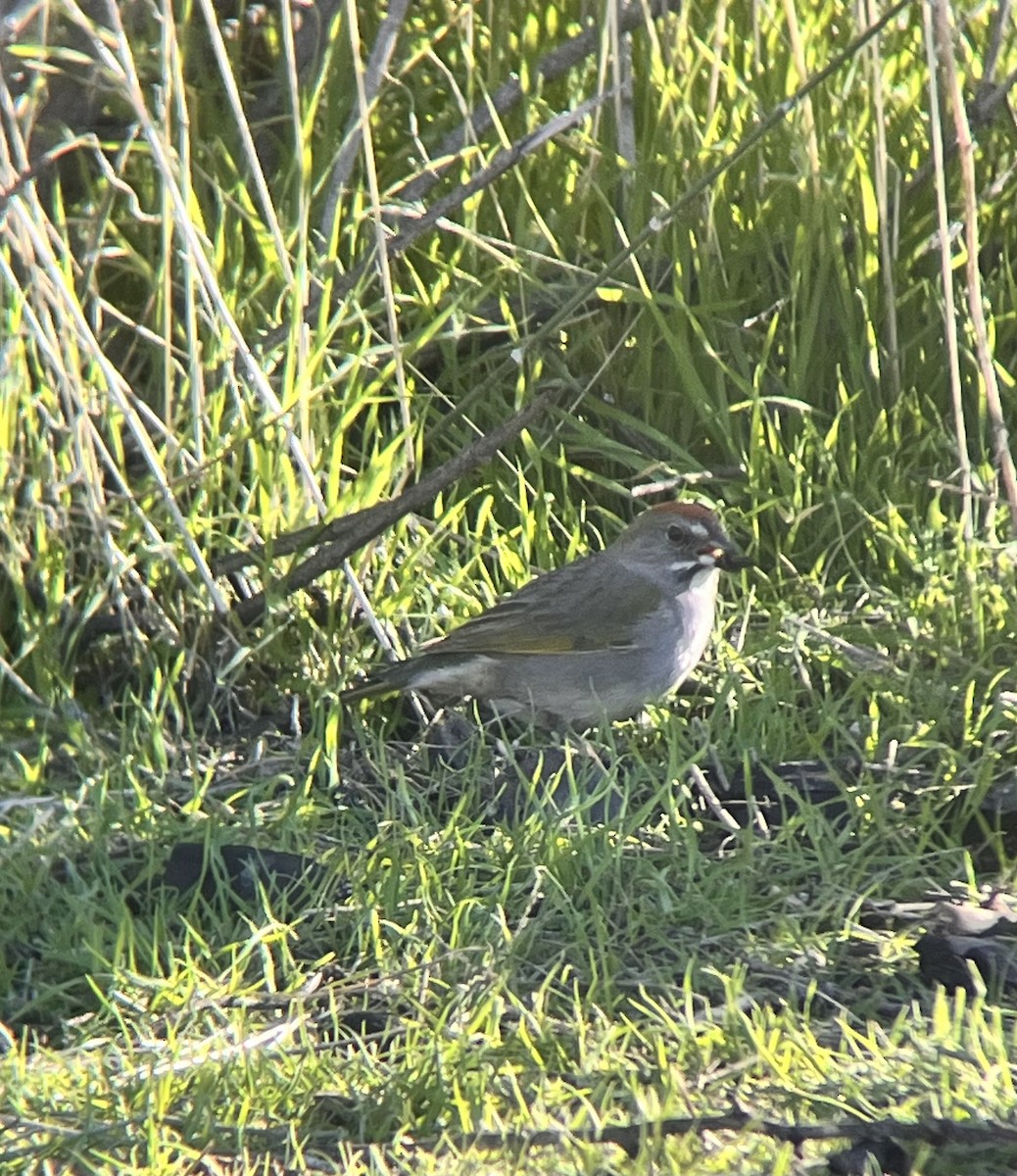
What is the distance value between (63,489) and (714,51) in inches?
94.1

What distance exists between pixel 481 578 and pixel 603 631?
43 centimetres

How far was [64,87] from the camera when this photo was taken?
5.51 metres

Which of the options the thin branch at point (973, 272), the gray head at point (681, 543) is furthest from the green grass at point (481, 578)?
the gray head at point (681, 543)

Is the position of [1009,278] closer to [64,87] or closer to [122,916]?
[64,87]

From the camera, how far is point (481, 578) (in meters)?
5.54

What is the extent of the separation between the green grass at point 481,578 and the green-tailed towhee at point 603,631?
0.15 meters

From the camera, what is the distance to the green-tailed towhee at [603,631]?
5074 mm

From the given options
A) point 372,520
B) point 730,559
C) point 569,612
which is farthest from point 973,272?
point 372,520

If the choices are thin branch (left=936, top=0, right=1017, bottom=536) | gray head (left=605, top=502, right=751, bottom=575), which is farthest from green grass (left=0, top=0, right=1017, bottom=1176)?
gray head (left=605, top=502, right=751, bottom=575)

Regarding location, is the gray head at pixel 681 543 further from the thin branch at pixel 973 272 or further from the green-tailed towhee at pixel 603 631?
the thin branch at pixel 973 272

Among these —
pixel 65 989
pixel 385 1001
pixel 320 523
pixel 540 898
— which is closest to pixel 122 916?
pixel 65 989

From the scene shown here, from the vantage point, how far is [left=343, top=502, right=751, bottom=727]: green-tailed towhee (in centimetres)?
507

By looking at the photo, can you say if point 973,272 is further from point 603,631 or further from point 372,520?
point 372,520

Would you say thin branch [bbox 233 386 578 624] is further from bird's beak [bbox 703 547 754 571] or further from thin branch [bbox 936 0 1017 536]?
thin branch [bbox 936 0 1017 536]
